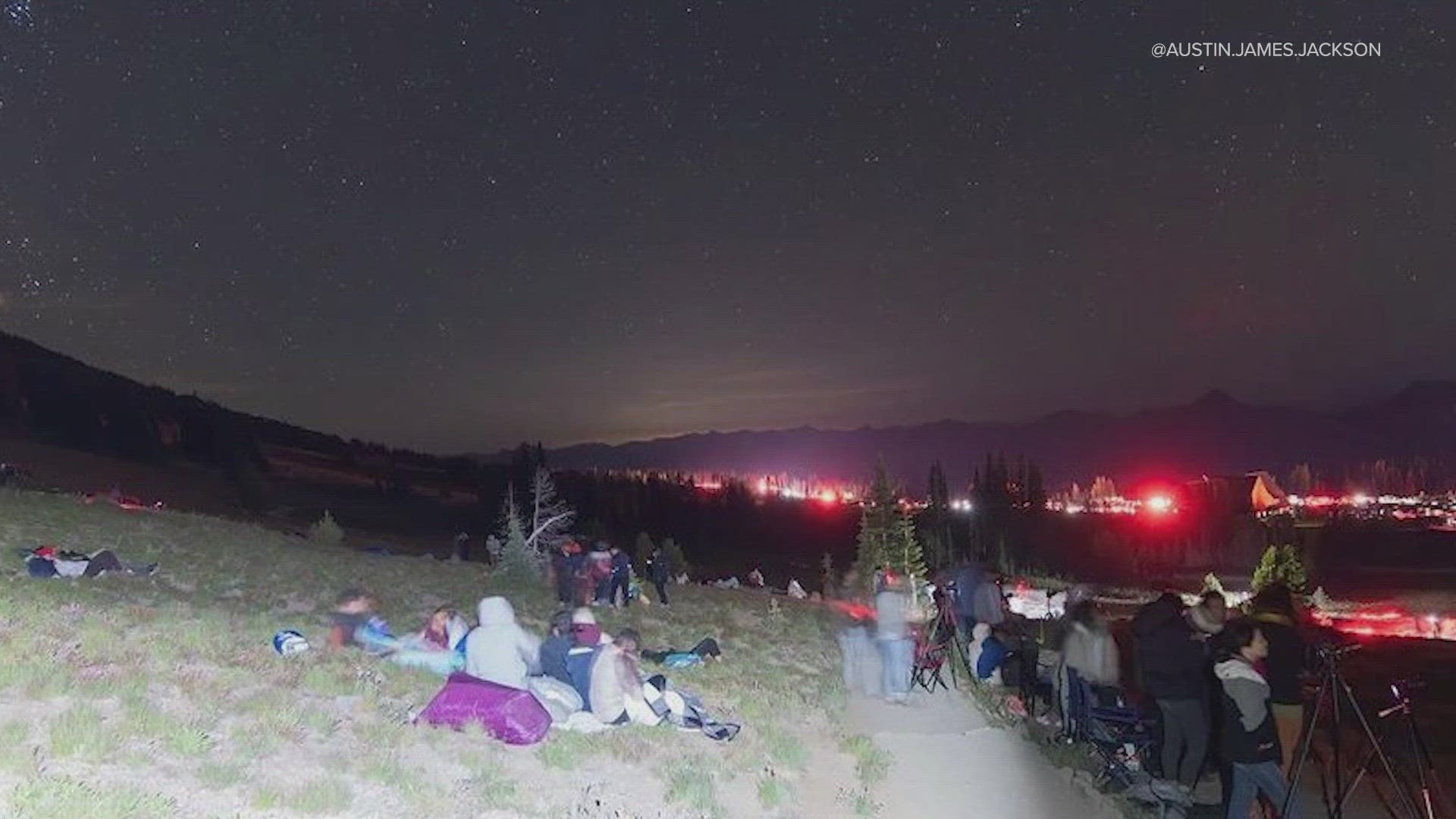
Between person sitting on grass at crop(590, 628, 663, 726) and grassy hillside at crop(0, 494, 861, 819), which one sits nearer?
grassy hillside at crop(0, 494, 861, 819)

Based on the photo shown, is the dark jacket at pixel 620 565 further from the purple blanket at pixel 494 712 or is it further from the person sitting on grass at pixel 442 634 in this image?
the purple blanket at pixel 494 712

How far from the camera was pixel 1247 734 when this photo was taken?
31.5 ft

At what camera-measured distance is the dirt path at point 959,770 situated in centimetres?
1068

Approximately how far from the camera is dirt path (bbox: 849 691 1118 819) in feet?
35.0

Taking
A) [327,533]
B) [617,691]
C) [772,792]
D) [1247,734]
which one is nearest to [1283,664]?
[1247,734]

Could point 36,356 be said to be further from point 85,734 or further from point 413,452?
point 85,734

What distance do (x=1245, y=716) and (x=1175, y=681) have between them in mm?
2465

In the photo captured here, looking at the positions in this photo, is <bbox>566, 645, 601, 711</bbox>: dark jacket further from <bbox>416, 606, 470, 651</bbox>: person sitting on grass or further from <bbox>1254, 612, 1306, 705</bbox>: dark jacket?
<bbox>1254, 612, 1306, 705</bbox>: dark jacket

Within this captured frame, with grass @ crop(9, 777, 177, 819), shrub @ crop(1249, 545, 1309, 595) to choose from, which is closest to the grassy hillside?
grass @ crop(9, 777, 177, 819)

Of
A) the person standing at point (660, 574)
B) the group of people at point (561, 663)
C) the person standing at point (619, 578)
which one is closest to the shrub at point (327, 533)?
the person standing at point (660, 574)

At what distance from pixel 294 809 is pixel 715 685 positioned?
24.9 ft

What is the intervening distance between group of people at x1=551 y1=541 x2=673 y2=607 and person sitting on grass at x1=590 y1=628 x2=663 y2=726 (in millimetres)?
9932

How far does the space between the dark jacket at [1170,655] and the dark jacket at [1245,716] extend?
211 centimetres

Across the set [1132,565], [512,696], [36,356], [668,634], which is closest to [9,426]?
[36,356]
